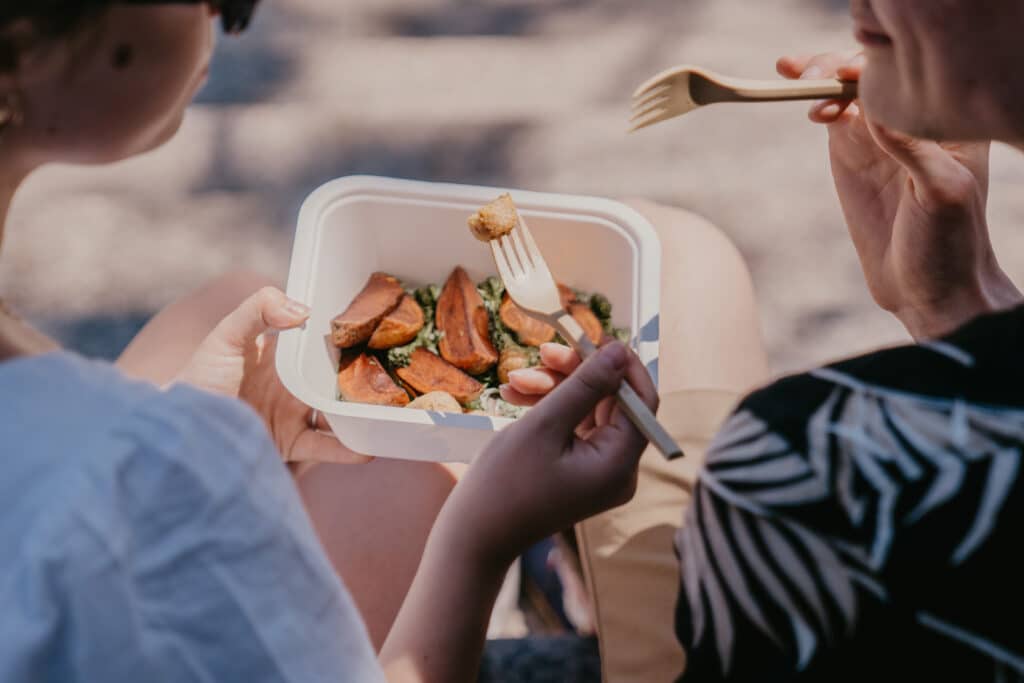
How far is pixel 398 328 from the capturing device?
3.50 ft

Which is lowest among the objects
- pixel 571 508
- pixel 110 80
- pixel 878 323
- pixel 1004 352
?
pixel 878 323

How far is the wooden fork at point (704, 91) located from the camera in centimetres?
90

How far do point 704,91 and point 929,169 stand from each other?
26 centimetres

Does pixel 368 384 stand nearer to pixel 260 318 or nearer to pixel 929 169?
pixel 260 318

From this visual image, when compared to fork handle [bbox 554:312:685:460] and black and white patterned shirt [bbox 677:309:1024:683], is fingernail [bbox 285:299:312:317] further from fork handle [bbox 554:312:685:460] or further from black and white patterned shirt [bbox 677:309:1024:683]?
black and white patterned shirt [bbox 677:309:1024:683]

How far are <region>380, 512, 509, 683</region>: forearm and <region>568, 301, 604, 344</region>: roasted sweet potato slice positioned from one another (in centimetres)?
36

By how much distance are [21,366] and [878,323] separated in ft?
4.91

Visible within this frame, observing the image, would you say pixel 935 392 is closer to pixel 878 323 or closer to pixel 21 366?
pixel 21 366

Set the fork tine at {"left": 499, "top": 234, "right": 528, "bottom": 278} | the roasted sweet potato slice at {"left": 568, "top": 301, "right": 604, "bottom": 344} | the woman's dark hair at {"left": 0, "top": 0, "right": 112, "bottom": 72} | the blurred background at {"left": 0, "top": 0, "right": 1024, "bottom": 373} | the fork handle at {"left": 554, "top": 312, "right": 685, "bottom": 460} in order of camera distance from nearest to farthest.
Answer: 1. the woman's dark hair at {"left": 0, "top": 0, "right": 112, "bottom": 72}
2. the fork handle at {"left": 554, "top": 312, "right": 685, "bottom": 460}
3. the fork tine at {"left": 499, "top": 234, "right": 528, "bottom": 278}
4. the roasted sweet potato slice at {"left": 568, "top": 301, "right": 604, "bottom": 344}
5. the blurred background at {"left": 0, "top": 0, "right": 1024, "bottom": 373}

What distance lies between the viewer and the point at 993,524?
1.54 ft

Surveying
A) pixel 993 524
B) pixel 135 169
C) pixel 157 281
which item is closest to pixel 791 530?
pixel 993 524

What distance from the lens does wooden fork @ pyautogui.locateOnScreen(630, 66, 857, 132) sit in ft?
→ 2.95

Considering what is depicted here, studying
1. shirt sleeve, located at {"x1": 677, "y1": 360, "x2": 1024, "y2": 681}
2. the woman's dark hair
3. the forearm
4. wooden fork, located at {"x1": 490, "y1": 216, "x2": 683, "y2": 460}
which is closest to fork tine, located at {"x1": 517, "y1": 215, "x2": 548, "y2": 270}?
wooden fork, located at {"x1": 490, "y1": 216, "x2": 683, "y2": 460}

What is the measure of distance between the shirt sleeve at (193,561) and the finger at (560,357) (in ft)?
1.22
